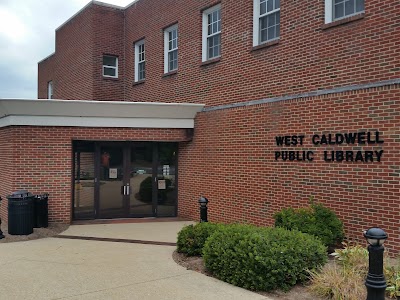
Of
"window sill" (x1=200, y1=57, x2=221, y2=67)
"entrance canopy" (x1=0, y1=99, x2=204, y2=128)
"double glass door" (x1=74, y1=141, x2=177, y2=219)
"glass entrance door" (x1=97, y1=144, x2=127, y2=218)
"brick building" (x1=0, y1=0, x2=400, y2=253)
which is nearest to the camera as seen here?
"brick building" (x1=0, y1=0, x2=400, y2=253)

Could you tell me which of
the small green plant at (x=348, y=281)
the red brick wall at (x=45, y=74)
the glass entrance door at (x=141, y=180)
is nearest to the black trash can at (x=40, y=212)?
the glass entrance door at (x=141, y=180)

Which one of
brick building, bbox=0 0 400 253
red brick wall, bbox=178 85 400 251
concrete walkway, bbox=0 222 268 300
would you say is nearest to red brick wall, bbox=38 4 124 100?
brick building, bbox=0 0 400 253

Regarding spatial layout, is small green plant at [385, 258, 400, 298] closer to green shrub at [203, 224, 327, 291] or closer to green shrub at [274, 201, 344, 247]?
green shrub at [203, 224, 327, 291]

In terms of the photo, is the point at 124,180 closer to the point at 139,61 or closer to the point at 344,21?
the point at 139,61

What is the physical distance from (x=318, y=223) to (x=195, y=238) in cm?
238

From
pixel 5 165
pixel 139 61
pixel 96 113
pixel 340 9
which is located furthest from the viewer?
pixel 139 61

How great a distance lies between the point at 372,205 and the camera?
7.75 meters

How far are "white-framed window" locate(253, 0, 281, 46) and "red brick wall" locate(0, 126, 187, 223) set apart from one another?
491cm

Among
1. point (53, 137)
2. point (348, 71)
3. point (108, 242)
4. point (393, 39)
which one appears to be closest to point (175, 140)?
point (53, 137)

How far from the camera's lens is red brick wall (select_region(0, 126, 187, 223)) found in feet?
37.2

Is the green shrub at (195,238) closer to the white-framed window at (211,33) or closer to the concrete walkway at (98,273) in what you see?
the concrete walkway at (98,273)

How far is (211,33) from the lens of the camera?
42.0 feet

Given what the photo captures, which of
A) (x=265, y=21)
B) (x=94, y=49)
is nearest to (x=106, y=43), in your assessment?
(x=94, y=49)

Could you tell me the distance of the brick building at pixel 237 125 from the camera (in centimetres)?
786
